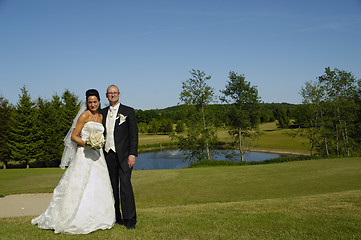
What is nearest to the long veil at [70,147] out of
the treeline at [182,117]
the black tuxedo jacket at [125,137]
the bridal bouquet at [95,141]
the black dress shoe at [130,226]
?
the bridal bouquet at [95,141]

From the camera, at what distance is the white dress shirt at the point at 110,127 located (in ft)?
17.6

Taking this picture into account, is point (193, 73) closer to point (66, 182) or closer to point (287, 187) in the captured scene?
point (287, 187)

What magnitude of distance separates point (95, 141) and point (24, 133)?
32.6m

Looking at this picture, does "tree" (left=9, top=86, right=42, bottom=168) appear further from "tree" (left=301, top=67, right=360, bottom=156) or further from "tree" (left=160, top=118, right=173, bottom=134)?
"tree" (left=160, top=118, right=173, bottom=134)

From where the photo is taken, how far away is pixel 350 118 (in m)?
37.1

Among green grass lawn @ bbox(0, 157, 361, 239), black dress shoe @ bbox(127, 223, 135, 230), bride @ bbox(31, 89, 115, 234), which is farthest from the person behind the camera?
black dress shoe @ bbox(127, 223, 135, 230)

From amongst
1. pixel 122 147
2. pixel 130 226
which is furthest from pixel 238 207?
pixel 122 147

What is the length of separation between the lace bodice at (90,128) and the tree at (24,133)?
31304mm

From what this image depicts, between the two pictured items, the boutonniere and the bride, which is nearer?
the bride

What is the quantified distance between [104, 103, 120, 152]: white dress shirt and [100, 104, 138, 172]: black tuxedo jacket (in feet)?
0.24

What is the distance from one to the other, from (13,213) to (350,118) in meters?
41.0

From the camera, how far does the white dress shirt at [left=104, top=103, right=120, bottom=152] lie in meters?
5.36

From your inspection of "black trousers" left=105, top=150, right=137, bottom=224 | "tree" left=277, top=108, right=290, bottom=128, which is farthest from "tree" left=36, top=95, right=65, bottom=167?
"tree" left=277, top=108, right=290, bottom=128

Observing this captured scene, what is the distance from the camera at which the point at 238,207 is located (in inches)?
305
